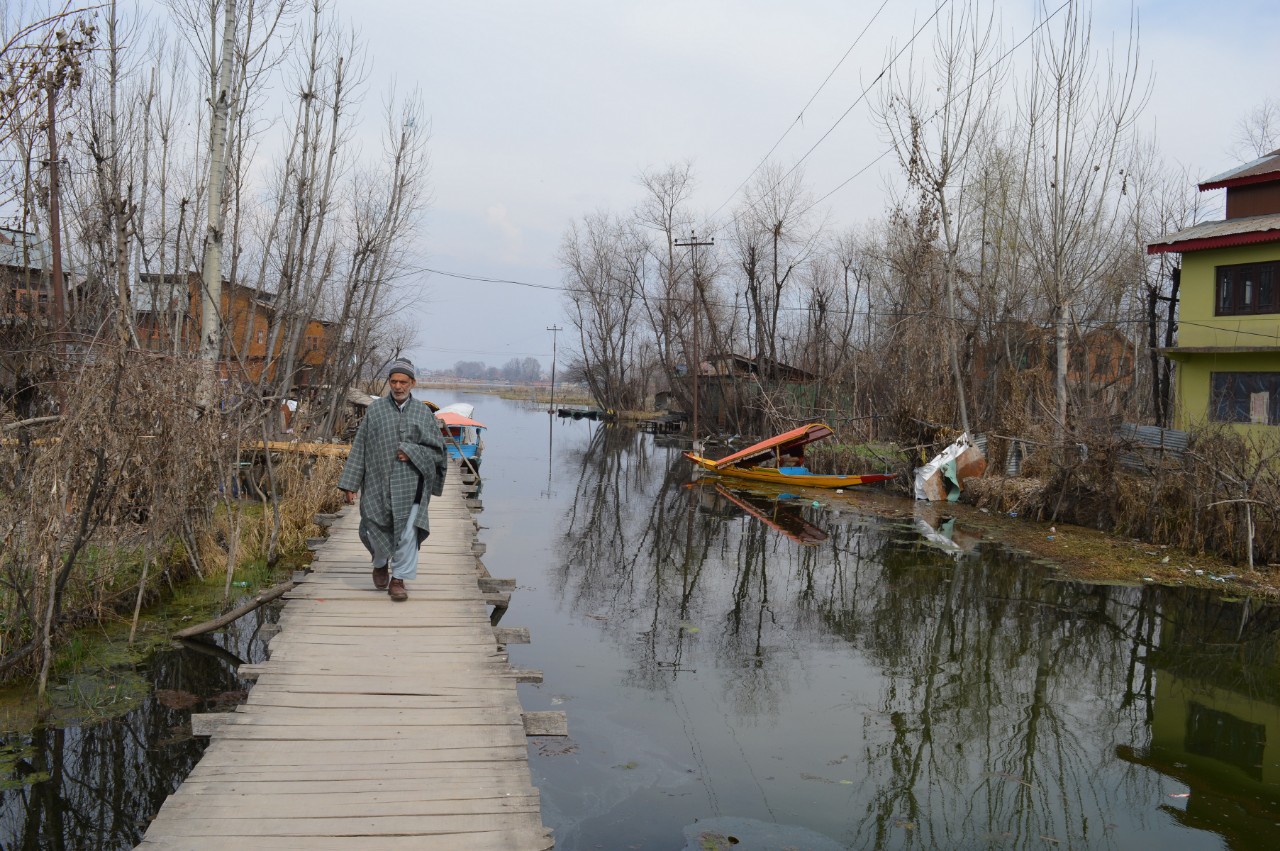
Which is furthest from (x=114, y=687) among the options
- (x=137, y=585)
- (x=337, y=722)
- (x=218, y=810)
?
(x=218, y=810)

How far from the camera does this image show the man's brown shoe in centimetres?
794

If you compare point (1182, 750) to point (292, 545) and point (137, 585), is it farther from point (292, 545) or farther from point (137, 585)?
point (292, 545)

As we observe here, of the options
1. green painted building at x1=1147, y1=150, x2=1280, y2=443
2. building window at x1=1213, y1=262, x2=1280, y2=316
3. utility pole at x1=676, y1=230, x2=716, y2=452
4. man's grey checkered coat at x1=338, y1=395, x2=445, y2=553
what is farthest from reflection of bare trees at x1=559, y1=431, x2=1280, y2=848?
utility pole at x1=676, y1=230, x2=716, y2=452

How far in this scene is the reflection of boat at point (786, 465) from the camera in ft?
86.4

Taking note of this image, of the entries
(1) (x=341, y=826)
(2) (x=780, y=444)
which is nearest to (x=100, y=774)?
(1) (x=341, y=826)

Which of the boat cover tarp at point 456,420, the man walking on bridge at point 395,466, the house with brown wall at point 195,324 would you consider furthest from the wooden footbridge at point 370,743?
the boat cover tarp at point 456,420

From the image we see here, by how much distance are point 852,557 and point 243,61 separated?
546 inches

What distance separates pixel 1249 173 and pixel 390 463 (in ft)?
71.7

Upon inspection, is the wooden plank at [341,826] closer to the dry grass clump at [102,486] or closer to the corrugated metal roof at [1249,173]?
the dry grass clump at [102,486]

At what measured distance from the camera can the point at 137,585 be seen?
10758 mm

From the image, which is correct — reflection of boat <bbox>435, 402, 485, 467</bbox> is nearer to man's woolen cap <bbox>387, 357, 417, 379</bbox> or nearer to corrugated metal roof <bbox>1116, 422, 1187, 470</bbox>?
corrugated metal roof <bbox>1116, 422, 1187, 470</bbox>

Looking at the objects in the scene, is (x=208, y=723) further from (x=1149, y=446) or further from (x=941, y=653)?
(x=1149, y=446)

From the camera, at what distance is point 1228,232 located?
69.2 ft

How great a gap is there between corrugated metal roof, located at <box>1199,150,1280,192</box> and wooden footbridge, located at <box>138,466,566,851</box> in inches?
839
